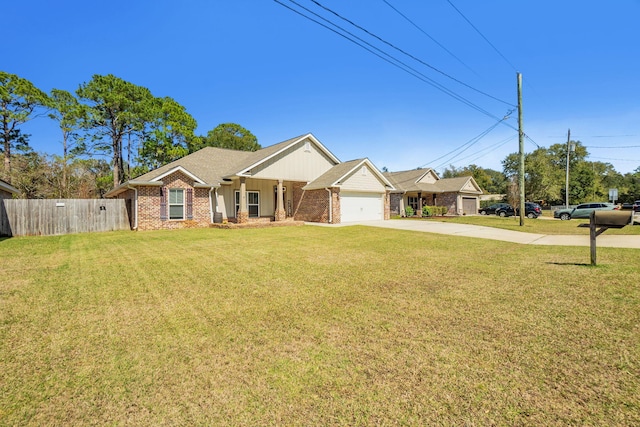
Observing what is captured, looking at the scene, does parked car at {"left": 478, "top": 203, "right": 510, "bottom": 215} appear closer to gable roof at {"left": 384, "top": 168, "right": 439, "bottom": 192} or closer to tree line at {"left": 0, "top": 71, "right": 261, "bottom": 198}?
gable roof at {"left": 384, "top": 168, "right": 439, "bottom": 192}

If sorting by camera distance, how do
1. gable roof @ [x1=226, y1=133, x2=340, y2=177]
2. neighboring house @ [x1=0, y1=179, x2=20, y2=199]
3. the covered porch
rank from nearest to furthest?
neighboring house @ [x1=0, y1=179, x2=20, y2=199], gable roof @ [x1=226, y1=133, x2=340, y2=177], the covered porch

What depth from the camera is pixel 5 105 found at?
27.3m

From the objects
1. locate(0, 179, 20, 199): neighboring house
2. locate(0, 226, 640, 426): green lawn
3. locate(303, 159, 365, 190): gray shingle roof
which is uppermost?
locate(303, 159, 365, 190): gray shingle roof

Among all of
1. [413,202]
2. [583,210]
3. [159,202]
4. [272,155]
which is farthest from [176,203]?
[583,210]

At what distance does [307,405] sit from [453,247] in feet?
29.7

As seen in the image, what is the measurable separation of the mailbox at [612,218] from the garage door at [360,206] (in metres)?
15.2

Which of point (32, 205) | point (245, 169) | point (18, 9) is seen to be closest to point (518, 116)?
point (245, 169)

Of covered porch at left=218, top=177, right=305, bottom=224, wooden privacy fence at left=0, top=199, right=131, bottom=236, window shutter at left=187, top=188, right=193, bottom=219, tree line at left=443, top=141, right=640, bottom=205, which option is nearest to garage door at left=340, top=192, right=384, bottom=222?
covered porch at left=218, top=177, right=305, bottom=224

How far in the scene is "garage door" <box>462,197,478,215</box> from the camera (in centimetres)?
3558

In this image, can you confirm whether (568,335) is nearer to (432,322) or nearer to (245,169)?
(432,322)

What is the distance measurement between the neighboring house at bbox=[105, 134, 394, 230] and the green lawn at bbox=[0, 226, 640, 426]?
11.6m

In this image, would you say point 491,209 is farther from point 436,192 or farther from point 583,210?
point 583,210

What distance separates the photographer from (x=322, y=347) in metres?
3.31

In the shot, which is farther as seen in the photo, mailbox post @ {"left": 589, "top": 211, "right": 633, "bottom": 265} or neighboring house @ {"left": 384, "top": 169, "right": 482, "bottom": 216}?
neighboring house @ {"left": 384, "top": 169, "right": 482, "bottom": 216}
